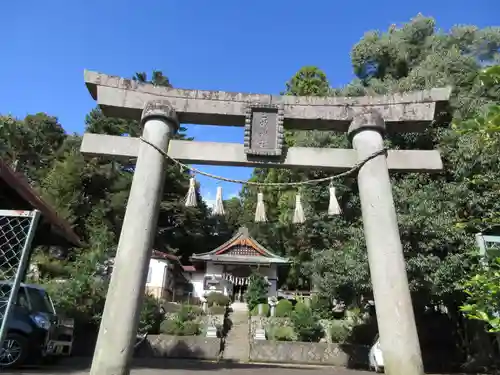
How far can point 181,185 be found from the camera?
117ft

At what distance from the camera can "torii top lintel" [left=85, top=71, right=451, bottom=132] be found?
6.54 meters

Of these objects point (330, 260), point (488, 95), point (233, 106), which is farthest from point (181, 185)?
point (233, 106)

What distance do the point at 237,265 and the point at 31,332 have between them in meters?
24.2

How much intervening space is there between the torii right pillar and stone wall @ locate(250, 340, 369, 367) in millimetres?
12082

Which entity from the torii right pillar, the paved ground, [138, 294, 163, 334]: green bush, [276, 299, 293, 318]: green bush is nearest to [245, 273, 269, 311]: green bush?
[276, 299, 293, 318]: green bush

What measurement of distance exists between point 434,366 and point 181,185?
81.4 ft

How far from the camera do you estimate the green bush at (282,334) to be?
61.8 feet

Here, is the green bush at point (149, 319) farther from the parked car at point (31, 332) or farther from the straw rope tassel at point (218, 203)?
the straw rope tassel at point (218, 203)

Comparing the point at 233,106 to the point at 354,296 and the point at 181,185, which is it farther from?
the point at 181,185

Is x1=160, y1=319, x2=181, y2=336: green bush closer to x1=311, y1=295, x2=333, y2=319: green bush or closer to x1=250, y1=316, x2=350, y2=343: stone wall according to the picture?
x1=250, y1=316, x2=350, y2=343: stone wall

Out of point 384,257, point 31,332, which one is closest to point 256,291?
point 31,332

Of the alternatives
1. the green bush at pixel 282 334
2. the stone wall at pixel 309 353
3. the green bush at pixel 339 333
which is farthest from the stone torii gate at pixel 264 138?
the green bush at pixel 282 334

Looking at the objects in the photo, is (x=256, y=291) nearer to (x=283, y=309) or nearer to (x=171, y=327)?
(x=283, y=309)

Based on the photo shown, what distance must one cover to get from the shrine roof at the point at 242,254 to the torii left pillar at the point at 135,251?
26453 millimetres
